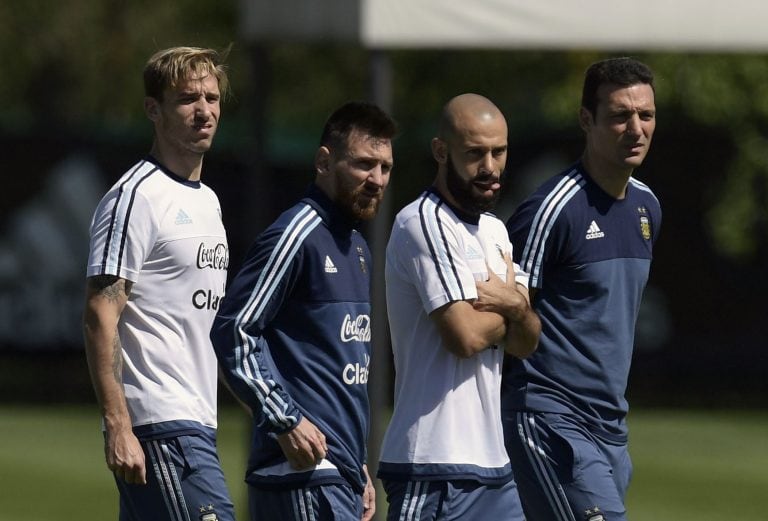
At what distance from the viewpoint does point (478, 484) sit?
19.2ft

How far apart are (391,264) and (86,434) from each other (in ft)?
38.8

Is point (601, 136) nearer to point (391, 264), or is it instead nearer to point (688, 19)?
point (391, 264)

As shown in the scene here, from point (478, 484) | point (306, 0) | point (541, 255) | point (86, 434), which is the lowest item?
point (86, 434)

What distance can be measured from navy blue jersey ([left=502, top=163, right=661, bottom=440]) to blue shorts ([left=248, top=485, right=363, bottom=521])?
1.23 metres

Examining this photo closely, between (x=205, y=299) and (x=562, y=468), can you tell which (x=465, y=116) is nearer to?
(x=205, y=299)

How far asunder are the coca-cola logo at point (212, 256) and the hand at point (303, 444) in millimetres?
890

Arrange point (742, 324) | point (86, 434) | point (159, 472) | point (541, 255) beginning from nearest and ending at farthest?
point (159, 472) → point (541, 255) → point (86, 434) → point (742, 324)

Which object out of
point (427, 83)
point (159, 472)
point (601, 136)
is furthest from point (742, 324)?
point (159, 472)

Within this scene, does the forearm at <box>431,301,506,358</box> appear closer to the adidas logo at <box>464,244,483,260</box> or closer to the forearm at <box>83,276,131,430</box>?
the adidas logo at <box>464,244,483,260</box>

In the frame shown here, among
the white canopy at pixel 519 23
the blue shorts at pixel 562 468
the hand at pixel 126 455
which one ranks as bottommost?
the blue shorts at pixel 562 468

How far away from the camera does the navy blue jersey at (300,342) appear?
5.46 meters

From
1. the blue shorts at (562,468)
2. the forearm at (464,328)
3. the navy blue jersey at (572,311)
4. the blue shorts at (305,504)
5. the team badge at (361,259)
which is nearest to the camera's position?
the blue shorts at (305,504)

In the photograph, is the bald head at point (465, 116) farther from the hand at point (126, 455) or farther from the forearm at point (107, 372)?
the hand at point (126, 455)

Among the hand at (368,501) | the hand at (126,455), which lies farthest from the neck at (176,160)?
the hand at (368,501)
